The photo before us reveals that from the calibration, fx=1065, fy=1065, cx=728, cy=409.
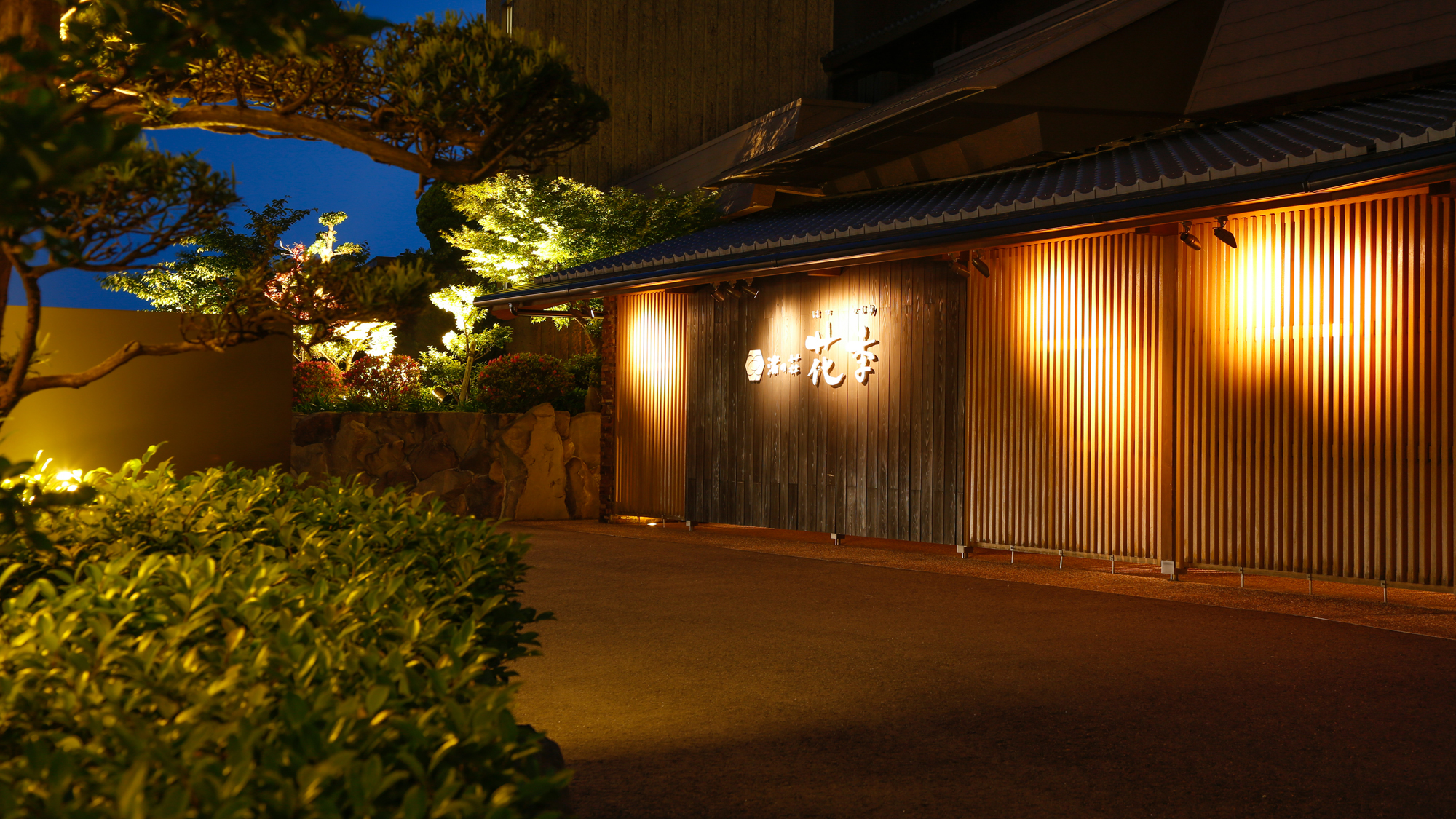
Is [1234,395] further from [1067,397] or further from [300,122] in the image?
[300,122]

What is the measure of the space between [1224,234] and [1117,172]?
180 cm

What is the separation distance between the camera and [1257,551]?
885 centimetres

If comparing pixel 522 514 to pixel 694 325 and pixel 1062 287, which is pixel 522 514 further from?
pixel 1062 287

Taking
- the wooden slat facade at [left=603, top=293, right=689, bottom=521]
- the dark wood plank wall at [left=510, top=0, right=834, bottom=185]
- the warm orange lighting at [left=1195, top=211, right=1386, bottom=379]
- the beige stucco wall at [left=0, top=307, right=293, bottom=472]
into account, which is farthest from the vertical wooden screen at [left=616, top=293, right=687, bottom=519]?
the dark wood plank wall at [left=510, top=0, right=834, bottom=185]

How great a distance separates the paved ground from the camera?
13.1 feet

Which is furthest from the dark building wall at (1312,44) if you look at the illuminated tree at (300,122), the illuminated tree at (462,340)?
the illuminated tree at (462,340)

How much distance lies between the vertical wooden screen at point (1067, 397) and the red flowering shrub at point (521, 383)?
705 centimetres

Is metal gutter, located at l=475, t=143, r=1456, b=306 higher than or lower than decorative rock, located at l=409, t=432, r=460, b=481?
higher

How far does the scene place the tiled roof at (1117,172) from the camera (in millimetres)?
8391

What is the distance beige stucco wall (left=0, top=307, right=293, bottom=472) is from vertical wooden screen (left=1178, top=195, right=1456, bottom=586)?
7.89m

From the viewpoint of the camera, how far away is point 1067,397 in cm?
1012

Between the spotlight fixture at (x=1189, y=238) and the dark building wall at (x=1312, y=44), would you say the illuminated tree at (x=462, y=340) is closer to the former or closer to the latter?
the dark building wall at (x=1312, y=44)

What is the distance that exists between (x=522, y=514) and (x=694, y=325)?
12.1ft

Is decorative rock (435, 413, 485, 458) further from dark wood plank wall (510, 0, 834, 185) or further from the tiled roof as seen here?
dark wood plank wall (510, 0, 834, 185)
